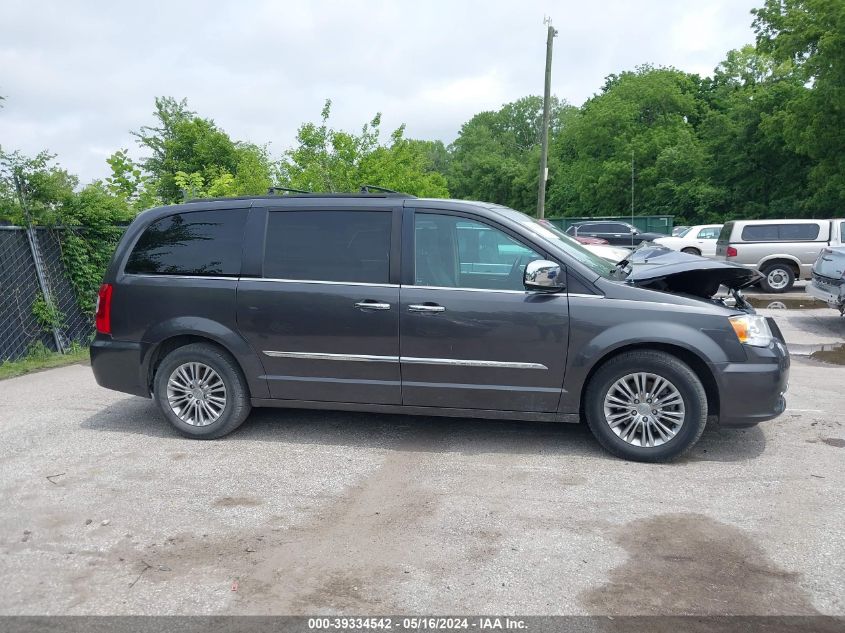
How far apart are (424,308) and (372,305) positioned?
400 millimetres

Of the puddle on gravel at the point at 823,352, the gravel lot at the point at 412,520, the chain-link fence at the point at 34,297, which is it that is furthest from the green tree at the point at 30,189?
the puddle on gravel at the point at 823,352

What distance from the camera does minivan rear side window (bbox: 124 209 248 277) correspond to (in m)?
5.59

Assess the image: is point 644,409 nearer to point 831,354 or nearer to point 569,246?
point 569,246

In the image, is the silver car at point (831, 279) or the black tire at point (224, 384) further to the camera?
the silver car at point (831, 279)

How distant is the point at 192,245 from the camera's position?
18.7 ft

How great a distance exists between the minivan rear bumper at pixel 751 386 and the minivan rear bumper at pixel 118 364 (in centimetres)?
448

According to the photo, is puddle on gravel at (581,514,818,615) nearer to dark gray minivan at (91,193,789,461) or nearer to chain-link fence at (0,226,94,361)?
dark gray minivan at (91,193,789,461)

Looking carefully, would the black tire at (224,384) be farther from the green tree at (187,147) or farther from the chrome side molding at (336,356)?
the green tree at (187,147)

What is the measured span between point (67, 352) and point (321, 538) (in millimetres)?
7288

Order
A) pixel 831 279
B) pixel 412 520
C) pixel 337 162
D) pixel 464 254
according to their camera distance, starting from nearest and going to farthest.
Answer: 1. pixel 412 520
2. pixel 464 254
3. pixel 831 279
4. pixel 337 162

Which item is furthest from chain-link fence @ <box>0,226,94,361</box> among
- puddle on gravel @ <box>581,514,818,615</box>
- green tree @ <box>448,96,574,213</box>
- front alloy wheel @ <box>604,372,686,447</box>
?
green tree @ <box>448,96,574,213</box>

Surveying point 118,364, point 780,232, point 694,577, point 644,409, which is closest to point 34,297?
point 118,364

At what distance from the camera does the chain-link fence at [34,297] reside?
348 inches

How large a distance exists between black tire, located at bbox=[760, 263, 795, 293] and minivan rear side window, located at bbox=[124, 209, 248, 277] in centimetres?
1494
